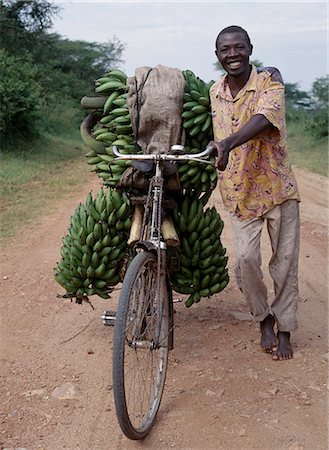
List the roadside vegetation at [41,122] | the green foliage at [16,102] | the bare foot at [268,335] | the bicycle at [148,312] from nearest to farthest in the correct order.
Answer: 1. the bicycle at [148,312]
2. the bare foot at [268,335]
3. the roadside vegetation at [41,122]
4. the green foliage at [16,102]

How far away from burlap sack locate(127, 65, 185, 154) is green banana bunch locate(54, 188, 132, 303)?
1.34 feet

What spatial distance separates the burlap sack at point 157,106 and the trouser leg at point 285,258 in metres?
0.78

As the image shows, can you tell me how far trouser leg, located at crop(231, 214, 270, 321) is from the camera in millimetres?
3949

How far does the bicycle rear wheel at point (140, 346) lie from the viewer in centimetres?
289

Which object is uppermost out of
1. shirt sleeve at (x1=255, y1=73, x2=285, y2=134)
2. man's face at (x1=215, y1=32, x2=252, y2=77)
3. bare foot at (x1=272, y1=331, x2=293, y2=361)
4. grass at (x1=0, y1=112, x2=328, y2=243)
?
→ man's face at (x1=215, y1=32, x2=252, y2=77)

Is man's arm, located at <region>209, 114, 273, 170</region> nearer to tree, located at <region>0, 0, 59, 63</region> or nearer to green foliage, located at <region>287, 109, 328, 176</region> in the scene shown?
green foliage, located at <region>287, 109, 328, 176</region>

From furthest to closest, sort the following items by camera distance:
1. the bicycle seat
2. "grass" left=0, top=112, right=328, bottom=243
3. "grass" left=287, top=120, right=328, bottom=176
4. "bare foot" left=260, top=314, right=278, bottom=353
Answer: "grass" left=287, top=120, right=328, bottom=176 → "grass" left=0, top=112, right=328, bottom=243 → "bare foot" left=260, top=314, right=278, bottom=353 → the bicycle seat

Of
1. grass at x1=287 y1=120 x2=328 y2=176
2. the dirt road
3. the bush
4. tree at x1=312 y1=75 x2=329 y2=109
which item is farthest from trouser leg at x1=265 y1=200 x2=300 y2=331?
tree at x1=312 y1=75 x2=329 y2=109

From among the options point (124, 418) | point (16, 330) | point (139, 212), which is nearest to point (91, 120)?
point (139, 212)

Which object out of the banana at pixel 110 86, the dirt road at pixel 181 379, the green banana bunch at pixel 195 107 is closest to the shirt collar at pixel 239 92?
the green banana bunch at pixel 195 107

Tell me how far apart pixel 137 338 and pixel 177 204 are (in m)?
1.10

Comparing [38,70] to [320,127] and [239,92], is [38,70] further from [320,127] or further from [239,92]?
[239,92]

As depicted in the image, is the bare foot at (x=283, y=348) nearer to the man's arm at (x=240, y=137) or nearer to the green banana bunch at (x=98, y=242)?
the green banana bunch at (x=98, y=242)

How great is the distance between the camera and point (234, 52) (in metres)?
3.65
